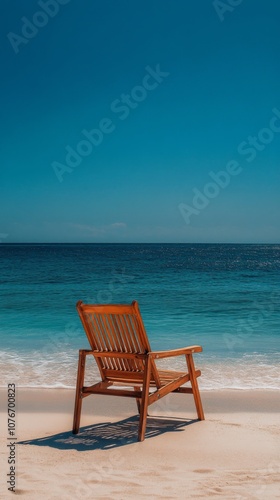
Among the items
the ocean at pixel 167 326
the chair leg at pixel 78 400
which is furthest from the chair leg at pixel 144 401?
the ocean at pixel 167 326

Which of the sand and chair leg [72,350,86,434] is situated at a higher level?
chair leg [72,350,86,434]

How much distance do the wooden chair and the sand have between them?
31 cm

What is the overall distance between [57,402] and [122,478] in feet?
8.50

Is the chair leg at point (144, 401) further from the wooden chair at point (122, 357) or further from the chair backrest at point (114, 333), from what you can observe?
the chair backrest at point (114, 333)

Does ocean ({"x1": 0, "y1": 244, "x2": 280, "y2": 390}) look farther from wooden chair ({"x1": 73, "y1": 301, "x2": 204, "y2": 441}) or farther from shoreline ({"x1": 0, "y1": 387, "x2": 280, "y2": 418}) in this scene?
wooden chair ({"x1": 73, "y1": 301, "x2": 204, "y2": 441})

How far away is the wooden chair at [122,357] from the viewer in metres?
4.68

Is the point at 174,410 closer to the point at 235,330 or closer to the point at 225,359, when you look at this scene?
the point at 225,359

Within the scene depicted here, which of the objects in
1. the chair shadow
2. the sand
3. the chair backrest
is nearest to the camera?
the sand

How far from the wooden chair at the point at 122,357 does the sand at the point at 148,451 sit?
1.00ft

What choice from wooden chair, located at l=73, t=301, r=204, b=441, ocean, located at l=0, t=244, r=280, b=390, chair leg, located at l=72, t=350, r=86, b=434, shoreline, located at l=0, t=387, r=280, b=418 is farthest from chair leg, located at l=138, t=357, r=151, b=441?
ocean, located at l=0, t=244, r=280, b=390

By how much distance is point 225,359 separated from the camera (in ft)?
30.3

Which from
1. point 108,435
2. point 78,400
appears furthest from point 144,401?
point 78,400

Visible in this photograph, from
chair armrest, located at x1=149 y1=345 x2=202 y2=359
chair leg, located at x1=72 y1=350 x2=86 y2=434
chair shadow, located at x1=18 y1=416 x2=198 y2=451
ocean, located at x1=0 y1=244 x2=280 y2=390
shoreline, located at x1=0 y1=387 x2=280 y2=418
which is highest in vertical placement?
chair armrest, located at x1=149 y1=345 x2=202 y2=359

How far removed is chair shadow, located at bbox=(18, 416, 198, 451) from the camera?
4.55 metres
